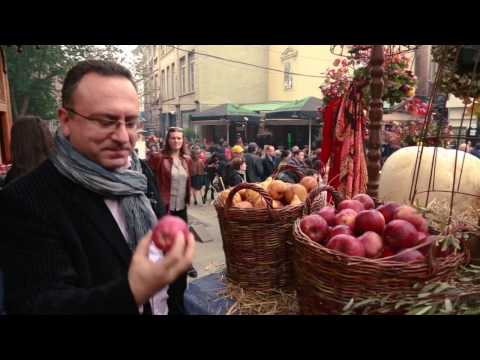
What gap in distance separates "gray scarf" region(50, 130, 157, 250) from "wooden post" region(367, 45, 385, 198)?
6.36 feet

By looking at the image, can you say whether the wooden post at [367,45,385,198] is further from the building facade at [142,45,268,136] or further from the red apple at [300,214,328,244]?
the building facade at [142,45,268,136]

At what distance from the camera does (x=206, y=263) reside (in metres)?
4.97

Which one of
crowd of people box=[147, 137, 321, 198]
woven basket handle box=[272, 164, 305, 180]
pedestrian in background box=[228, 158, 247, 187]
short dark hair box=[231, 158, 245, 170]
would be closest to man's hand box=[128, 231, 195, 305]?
woven basket handle box=[272, 164, 305, 180]

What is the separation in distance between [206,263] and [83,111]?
4.20 meters

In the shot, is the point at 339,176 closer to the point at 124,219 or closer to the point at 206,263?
the point at 124,219

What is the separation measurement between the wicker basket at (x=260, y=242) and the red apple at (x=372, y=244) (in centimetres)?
53

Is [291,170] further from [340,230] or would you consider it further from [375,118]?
[340,230]

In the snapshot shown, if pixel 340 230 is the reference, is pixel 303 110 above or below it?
above

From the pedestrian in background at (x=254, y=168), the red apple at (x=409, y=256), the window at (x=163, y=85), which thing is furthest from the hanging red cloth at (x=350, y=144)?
the window at (x=163, y=85)

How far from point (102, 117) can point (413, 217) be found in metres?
1.20

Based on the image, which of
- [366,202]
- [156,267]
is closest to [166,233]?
[156,267]

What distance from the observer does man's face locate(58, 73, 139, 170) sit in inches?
38.9

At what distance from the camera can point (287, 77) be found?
66.9 feet
